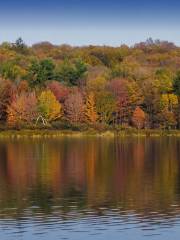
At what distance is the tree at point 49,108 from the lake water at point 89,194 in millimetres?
24101

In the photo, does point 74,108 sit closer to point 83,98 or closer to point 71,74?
point 83,98

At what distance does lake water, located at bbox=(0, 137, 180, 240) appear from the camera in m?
21.2

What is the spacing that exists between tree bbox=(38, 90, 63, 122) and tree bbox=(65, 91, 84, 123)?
3.20 ft

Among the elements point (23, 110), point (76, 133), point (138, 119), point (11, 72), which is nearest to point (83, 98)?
point (138, 119)

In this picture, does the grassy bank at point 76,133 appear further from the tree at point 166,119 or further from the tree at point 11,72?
the tree at point 11,72

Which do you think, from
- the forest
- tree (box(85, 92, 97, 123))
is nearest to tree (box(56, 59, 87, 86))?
the forest

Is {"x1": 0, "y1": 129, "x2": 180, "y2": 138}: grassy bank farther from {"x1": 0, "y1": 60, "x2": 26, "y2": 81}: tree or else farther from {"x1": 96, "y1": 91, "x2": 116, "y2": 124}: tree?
{"x1": 0, "y1": 60, "x2": 26, "y2": 81}: tree

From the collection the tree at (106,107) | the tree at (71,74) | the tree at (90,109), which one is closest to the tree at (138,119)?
the tree at (106,107)

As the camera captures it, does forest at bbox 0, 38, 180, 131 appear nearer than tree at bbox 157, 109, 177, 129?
Yes

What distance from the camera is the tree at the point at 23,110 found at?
76500 mm

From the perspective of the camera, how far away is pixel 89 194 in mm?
29031

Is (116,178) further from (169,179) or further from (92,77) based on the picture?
(92,77)

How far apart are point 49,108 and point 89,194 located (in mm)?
48336

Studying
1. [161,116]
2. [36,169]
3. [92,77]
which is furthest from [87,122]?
[36,169]
